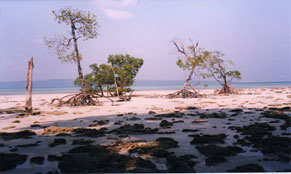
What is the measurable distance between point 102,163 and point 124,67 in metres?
25.0

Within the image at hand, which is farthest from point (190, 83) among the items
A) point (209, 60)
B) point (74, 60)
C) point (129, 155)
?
point (129, 155)

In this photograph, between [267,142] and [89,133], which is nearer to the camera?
[267,142]

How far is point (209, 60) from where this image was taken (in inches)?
1107

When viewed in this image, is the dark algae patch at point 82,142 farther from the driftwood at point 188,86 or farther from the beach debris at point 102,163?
the driftwood at point 188,86

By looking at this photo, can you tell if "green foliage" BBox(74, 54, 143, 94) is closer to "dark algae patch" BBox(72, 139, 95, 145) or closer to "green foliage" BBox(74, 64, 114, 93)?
"green foliage" BBox(74, 64, 114, 93)

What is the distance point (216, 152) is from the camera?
452cm

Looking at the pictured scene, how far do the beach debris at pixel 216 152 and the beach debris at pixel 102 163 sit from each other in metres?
1.13

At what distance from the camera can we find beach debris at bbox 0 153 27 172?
398 cm

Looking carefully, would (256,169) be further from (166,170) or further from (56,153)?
(56,153)

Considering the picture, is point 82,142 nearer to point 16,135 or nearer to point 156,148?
point 156,148

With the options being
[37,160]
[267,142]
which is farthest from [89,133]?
[267,142]

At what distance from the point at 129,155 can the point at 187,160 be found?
1.18 m

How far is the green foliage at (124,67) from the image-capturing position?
26950 millimetres

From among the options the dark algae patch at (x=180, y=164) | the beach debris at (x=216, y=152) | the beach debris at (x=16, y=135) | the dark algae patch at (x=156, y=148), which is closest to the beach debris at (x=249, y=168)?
the beach debris at (x=216, y=152)
